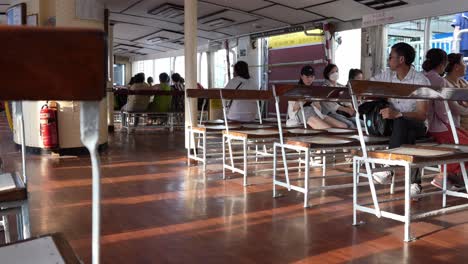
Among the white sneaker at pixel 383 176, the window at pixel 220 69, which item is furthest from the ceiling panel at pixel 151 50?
the white sneaker at pixel 383 176

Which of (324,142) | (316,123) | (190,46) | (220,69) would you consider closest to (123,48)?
(220,69)

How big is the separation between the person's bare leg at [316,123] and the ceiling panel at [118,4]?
16.0 feet

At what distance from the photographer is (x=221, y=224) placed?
9.23 ft

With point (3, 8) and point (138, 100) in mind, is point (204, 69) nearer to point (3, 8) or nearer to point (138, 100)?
point (138, 100)

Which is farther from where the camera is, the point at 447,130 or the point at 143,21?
the point at 143,21

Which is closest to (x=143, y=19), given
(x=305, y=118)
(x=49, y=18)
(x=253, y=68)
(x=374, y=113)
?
(x=253, y=68)

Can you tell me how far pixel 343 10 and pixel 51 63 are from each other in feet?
25.4

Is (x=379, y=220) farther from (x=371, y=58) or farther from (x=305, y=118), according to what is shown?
(x=371, y=58)

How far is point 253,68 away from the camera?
1134cm

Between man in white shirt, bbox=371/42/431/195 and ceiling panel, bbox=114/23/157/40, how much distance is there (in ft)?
27.6

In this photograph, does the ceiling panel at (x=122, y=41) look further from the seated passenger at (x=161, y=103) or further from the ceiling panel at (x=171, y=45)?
the seated passenger at (x=161, y=103)

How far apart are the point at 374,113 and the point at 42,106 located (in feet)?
13.7

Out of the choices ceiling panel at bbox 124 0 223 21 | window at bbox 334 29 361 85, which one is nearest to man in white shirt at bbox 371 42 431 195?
window at bbox 334 29 361 85

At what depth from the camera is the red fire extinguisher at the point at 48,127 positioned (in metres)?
5.65
